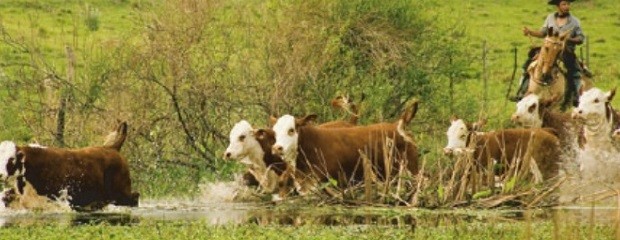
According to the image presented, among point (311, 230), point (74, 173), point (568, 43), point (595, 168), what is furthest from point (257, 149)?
point (568, 43)

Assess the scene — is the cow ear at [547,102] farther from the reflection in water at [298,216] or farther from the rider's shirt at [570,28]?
the reflection in water at [298,216]

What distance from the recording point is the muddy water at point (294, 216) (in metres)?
16.8

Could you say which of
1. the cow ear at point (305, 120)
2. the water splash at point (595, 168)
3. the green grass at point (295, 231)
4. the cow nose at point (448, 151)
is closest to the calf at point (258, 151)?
the cow ear at point (305, 120)

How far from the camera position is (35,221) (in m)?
17.1

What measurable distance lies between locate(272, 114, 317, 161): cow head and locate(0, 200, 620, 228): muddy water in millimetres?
740

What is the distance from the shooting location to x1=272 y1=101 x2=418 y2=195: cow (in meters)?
19.9

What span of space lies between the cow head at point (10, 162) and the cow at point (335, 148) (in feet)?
9.61

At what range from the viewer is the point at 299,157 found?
66.4ft

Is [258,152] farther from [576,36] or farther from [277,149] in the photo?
[576,36]

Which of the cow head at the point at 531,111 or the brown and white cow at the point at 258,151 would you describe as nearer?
the brown and white cow at the point at 258,151

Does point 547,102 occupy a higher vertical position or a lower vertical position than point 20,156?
higher

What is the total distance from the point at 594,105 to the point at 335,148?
487 cm

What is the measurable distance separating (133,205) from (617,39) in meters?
28.8

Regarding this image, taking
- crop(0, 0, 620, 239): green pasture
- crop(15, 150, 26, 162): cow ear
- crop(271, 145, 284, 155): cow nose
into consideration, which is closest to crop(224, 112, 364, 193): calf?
crop(271, 145, 284, 155): cow nose
